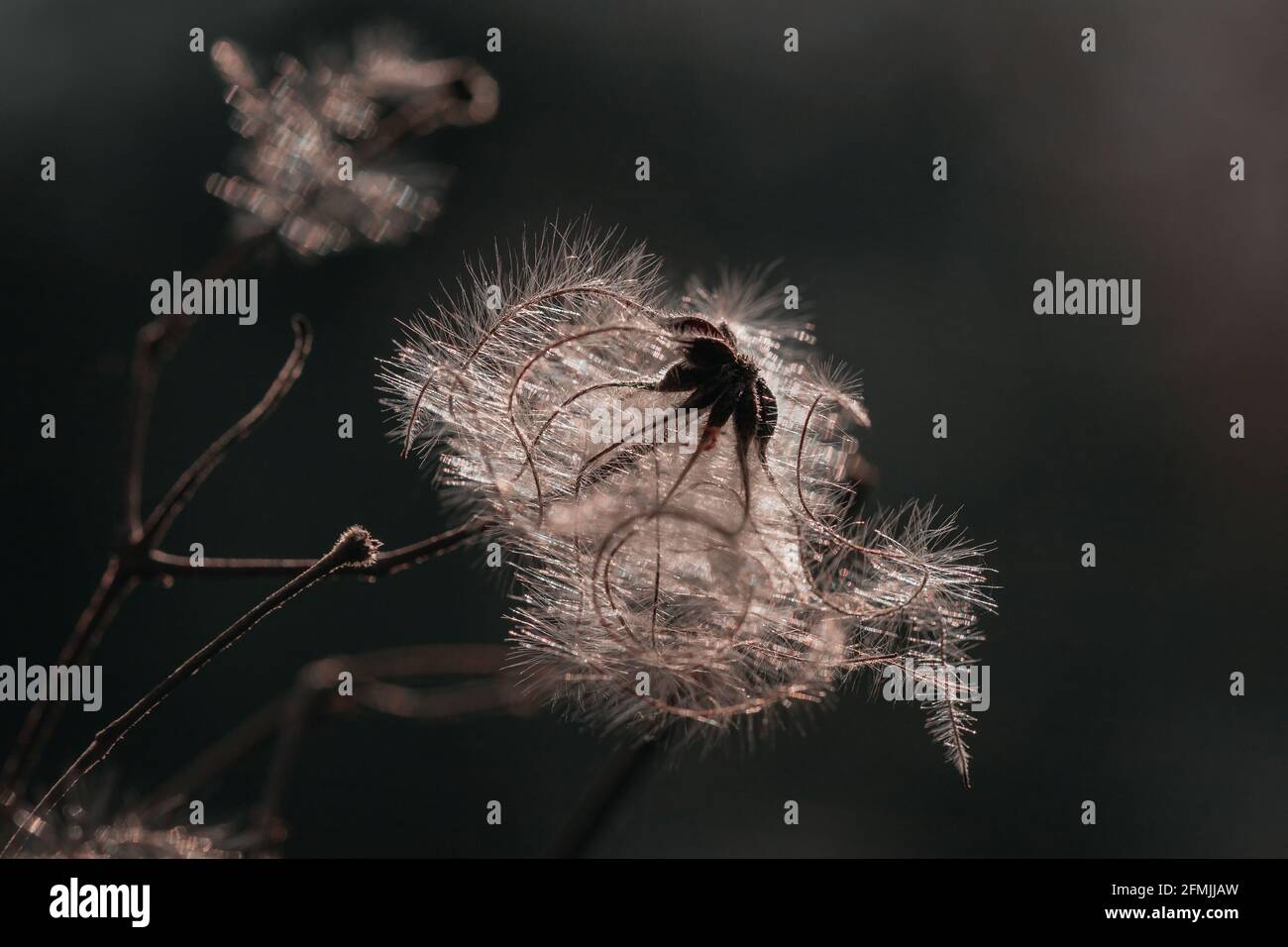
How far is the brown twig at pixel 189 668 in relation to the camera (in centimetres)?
88

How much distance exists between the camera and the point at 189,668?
0.92m

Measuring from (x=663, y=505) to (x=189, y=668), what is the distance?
0.52 metres

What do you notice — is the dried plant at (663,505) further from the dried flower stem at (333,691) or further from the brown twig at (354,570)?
the dried flower stem at (333,691)

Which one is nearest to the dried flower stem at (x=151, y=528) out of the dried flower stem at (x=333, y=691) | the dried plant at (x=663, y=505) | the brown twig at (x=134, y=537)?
the brown twig at (x=134, y=537)

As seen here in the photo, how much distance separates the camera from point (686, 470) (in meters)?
1.21

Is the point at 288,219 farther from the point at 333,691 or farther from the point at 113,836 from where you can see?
the point at 113,836

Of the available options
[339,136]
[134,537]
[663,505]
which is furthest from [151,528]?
[339,136]

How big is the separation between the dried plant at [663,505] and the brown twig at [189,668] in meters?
0.18

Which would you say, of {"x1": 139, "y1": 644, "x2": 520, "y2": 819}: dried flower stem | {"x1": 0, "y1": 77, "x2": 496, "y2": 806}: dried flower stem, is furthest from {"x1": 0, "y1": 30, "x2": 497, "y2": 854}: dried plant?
{"x1": 139, "y1": 644, "x2": 520, "y2": 819}: dried flower stem

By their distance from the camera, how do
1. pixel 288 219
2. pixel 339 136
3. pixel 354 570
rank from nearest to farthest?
pixel 354 570 < pixel 288 219 < pixel 339 136

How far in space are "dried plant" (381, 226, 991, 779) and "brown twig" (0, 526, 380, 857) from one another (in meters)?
0.18

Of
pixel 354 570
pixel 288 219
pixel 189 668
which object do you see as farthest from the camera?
pixel 288 219

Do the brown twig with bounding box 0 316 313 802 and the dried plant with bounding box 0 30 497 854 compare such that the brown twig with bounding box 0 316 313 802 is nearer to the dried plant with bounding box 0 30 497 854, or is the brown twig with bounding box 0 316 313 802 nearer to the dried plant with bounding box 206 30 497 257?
the dried plant with bounding box 0 30 497 854

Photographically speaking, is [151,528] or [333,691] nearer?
[151,528]
